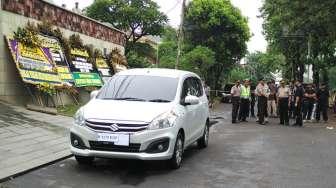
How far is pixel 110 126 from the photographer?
9172mm

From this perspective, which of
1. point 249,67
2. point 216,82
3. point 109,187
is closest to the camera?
point 109,187

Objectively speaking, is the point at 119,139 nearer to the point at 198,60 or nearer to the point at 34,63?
the point at 34,63

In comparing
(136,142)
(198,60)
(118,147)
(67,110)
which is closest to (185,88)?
(136,142)

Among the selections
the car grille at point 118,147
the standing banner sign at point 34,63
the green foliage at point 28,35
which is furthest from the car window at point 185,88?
the green foliage at point 28,35

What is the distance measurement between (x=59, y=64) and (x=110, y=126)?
1225cm

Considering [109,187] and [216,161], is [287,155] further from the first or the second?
[109,187]

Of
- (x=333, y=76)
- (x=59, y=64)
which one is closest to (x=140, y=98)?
(x=59, y=64)

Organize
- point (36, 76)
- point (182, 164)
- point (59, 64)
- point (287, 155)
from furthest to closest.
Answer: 1. point (59, 64)
2. point (36, 76)
3. point (287, 155)
4. point (182, 164)

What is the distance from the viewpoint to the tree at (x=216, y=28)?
2053 inches

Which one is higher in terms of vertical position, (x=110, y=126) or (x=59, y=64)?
(x=59, y=64)

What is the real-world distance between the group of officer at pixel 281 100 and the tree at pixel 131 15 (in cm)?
4064

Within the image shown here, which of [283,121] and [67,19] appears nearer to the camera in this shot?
[283,121]

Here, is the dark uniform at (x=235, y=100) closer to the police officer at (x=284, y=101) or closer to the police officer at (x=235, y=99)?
the police officer at (x=235, y=99)

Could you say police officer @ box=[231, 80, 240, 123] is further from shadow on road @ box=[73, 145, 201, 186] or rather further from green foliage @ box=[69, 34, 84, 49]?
shadow on road @ box=[73, 145, 201, 186]
